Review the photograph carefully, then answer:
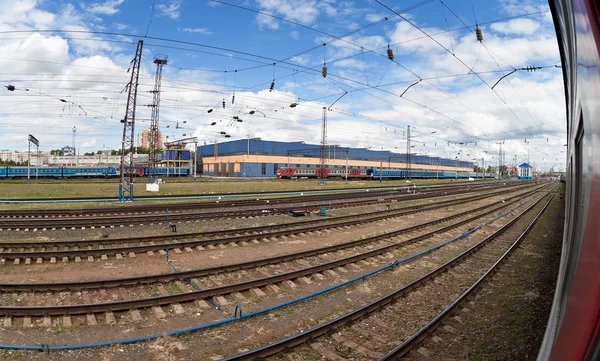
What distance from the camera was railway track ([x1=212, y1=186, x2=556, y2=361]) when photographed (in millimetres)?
6191

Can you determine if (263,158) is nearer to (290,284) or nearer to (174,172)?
(174,172)

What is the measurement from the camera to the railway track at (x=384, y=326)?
619 cm

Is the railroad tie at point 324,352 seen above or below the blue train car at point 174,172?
below

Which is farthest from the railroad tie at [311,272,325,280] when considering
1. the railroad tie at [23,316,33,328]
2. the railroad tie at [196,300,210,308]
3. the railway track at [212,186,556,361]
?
the railroad tie at [23,316,33,328]

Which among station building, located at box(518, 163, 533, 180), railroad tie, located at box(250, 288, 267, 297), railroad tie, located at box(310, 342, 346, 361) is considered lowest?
railroad tie, located at box(310, 342, 346, 361)

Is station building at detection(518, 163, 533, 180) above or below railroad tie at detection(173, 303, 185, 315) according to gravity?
above

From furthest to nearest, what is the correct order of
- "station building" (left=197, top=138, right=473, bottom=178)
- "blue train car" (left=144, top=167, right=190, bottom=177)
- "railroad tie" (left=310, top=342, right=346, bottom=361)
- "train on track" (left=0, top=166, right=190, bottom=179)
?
"station building" (left=197, top=138, right=473, bottom=178), "blue train car" (left=144, top=167, right=190, bottom=177), "train on track" (left=0, top=166, right=190, bottom=179), "railroad tie" (left=310, top=342, right=346, bottom=361)

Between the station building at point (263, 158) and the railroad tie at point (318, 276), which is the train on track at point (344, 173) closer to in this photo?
the station building at point (263, 158)

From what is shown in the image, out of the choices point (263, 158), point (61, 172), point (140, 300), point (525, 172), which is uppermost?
point (263, 158)

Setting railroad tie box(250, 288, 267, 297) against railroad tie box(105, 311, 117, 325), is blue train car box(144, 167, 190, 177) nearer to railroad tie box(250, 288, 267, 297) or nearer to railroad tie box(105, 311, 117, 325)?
railroad tie box(250, 288, 267, 297)

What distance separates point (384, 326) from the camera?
24.1ft

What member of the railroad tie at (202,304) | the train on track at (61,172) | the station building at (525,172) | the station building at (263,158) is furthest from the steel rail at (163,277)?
the station building at (525,172)

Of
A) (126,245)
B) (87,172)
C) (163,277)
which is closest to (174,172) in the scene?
(87,172)

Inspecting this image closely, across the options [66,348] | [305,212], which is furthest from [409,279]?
[305,212]
